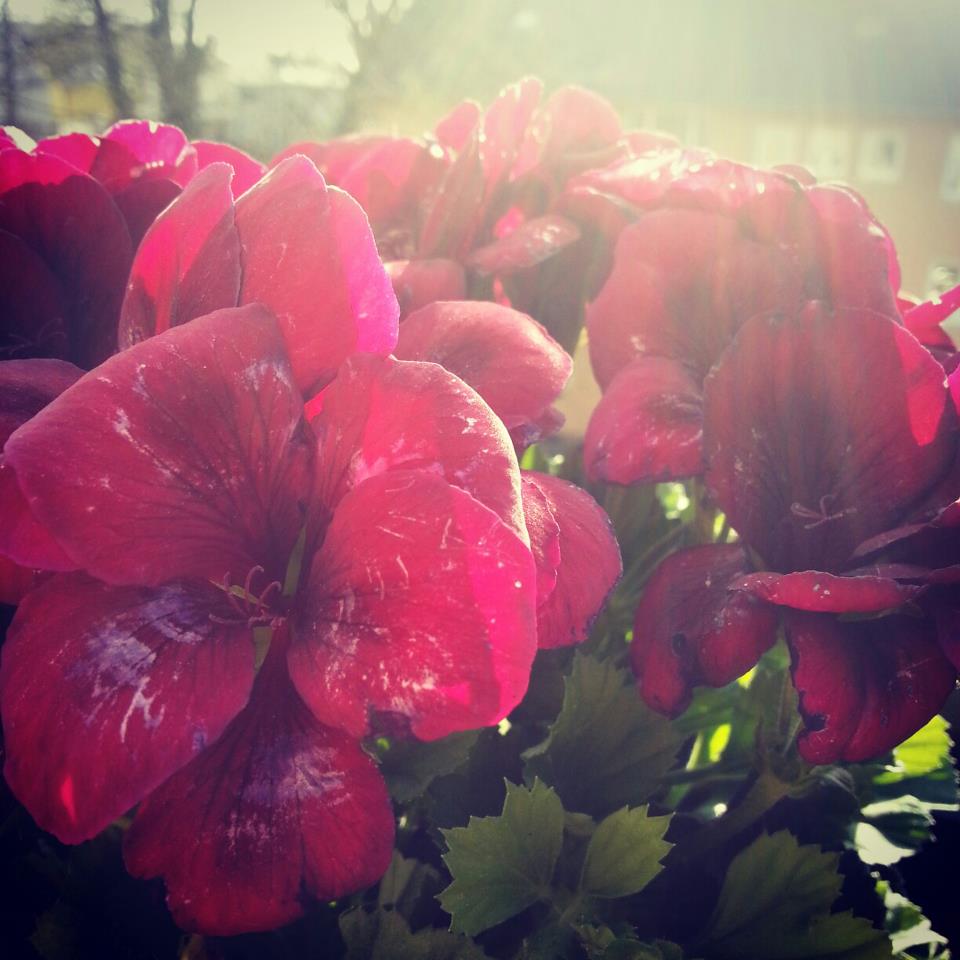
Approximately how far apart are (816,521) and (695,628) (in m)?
0.09

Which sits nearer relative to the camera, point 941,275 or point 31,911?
point 31,911

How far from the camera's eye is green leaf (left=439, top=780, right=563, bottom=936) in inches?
19.1

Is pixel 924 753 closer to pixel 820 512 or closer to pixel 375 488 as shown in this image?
pixel 820 512

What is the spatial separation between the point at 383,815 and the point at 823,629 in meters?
0.21

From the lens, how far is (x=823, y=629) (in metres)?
0.44

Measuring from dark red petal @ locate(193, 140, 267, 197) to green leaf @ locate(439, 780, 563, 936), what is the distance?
1.18 feet

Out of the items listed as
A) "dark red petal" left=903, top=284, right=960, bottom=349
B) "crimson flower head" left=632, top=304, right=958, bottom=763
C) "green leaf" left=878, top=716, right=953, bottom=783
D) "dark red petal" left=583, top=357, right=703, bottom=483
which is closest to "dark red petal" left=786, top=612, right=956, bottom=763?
"crimson flower head" left=632, top=304, right=958, bottom=763

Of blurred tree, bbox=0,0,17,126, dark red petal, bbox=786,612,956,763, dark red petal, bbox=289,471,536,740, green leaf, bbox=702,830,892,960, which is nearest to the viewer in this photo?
dark red petal, bbox=289,471,536,740

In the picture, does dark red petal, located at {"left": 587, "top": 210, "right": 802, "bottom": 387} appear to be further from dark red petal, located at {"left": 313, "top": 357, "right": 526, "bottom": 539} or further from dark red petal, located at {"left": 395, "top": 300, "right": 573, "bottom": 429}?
dark red petal, located at {"left": 313, "top": 357, "right": 526, "bottom": 539}

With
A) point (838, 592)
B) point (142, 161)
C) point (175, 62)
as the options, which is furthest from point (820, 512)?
point (175, 62)

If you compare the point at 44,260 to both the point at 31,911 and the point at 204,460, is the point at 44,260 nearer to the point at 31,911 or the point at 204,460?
the point at 204,460

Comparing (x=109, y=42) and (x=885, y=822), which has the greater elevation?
(x=109, y=42)

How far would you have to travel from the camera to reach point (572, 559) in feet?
1.38

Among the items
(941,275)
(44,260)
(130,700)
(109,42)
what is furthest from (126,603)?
(941,275)
